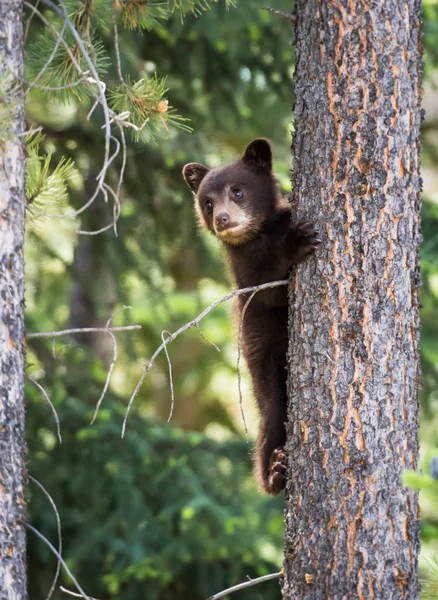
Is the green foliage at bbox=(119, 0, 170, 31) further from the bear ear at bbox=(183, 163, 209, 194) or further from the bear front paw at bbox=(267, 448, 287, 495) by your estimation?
the bear front paw at bbox=(267, 448, 287, 495)

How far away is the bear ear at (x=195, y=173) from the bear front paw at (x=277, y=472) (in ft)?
6.48

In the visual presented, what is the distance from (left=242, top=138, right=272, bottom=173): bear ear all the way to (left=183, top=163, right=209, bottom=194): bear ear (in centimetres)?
34

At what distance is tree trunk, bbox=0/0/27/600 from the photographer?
2936 millimetres

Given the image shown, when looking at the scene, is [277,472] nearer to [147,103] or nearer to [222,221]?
[222,221]

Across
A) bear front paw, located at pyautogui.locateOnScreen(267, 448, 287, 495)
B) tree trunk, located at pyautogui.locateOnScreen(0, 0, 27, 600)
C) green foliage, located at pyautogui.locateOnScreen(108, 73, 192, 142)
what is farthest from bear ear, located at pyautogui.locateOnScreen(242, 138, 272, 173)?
tree trunk, located at pyautogui.locateOnScreen(0, 0, 27, 600)

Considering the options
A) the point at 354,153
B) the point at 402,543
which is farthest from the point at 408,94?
the point at 402,543

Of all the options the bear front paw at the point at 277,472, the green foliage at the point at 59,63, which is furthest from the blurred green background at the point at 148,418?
the green foliage at the point at 59,63

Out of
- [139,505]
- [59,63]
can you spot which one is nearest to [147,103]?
[59,63]

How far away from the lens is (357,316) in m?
3.09

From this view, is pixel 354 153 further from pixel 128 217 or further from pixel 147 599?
pixel 147 599

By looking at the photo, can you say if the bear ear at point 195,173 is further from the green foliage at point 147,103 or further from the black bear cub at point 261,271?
the green foliage at point 147,103

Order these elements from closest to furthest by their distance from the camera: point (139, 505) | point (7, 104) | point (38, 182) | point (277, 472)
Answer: point (7, 104) → point (38, 182) → point (277, 472) → point (139, 505)

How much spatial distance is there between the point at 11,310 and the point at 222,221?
1734mm

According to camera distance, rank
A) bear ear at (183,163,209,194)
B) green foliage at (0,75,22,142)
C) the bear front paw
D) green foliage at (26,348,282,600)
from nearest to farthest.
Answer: green foliage at (0,75,22,142) → the bear front paw → bear ear at (183,163,209,194) → green foliage at (26,348,282,600)
